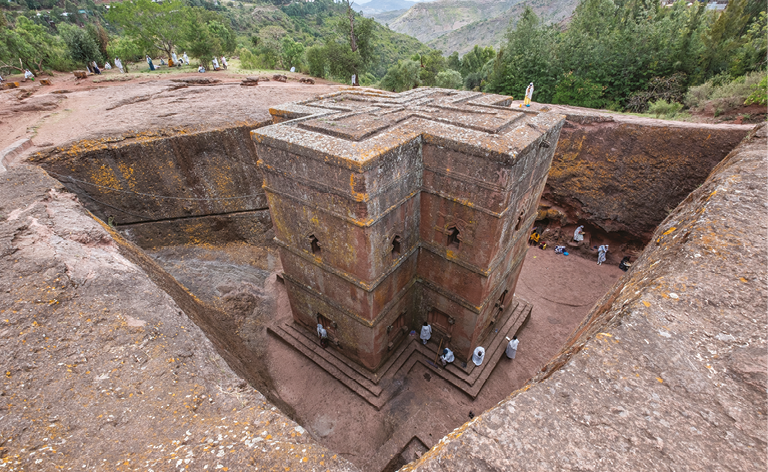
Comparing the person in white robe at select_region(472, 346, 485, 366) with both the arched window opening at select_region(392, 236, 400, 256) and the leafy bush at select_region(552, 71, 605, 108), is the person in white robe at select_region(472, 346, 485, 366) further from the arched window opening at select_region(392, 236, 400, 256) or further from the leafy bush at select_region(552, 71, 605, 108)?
the leafy bush at select_region(552, 71, 605, 108)

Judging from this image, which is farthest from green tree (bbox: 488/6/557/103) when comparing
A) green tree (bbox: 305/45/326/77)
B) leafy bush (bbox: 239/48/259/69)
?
leafy bush (bbox: 239/48/259/69)

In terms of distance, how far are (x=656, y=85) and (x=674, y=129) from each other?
29.3 feet

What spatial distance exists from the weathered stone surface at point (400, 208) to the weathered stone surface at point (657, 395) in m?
3.21

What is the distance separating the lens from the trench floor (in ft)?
26.0

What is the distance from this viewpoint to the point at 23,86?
18344 millimetres

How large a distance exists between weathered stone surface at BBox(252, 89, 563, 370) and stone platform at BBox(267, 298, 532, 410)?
0.38 m

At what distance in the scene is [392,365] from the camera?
355 inches

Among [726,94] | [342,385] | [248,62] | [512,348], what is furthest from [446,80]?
[342,385]

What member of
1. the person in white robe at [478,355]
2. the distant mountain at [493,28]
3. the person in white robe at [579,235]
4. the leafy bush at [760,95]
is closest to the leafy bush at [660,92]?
the leafy bush at [760,95]

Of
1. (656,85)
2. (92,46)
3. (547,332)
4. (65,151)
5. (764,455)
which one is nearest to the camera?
(764,455)

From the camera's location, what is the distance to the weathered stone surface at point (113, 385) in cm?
297

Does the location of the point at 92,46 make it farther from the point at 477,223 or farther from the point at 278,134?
the point at 477,223

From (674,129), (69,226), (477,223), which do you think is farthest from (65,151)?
(674,129)

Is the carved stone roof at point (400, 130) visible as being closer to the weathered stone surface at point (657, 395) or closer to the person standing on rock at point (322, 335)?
the weathered stone surface at point (657, 395)
